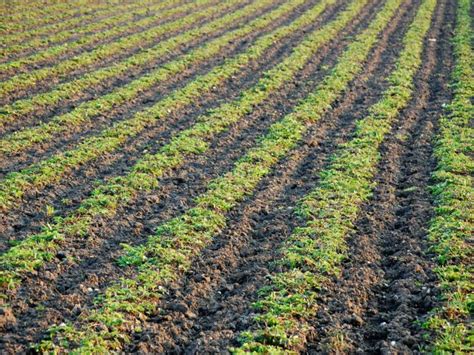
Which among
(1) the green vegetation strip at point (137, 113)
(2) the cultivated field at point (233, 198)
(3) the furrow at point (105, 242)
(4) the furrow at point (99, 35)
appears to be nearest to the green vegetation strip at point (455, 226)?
(2) the cultivated field at point (233, 198)

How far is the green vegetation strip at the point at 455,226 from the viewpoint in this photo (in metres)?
6.83

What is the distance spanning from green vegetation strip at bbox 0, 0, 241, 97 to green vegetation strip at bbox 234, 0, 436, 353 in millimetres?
8864

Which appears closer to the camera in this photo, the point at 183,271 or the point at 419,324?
the point at 419,324

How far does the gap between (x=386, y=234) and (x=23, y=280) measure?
5.55 meters

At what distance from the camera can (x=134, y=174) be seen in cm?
1073

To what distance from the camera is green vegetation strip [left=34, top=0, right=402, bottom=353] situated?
22.1ft

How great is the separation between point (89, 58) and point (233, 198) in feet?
33.0

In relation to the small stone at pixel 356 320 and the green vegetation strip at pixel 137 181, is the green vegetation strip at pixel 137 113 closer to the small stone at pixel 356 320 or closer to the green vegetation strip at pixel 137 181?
the green vegetation strip at pixel 137 181

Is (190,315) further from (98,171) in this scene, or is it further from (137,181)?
(98,171)

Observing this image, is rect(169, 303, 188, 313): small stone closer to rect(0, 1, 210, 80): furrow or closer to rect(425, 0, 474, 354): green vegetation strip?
rect(425, 0, 474, 354): green vegetation strip

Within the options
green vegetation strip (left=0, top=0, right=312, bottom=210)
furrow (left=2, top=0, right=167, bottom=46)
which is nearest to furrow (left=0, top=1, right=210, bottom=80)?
furrow (left=2, top=0, right=167, bottom=46)

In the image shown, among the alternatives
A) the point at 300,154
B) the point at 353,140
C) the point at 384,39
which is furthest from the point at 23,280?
the point at 384,39

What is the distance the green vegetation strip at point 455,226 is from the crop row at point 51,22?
14656 millimetres

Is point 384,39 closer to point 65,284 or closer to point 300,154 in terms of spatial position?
point 300,154
